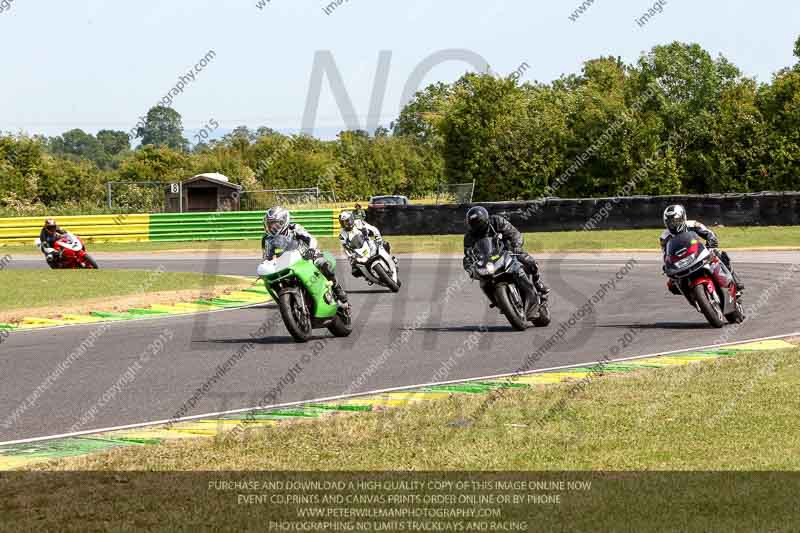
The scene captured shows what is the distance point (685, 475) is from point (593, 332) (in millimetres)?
8279

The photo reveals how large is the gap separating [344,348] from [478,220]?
7.46 feet

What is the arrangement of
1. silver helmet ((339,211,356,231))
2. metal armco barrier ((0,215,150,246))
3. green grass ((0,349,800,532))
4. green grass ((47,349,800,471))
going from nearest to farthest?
green grass ((0,349,800,532)) → green grass ((47,349,800,471)) → silver helmet ((339,211,356,231)) → metal armco barrier ((0,215,150,246))

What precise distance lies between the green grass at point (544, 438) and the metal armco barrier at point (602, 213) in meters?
25.4

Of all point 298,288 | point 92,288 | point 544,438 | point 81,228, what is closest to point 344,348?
point 298,288

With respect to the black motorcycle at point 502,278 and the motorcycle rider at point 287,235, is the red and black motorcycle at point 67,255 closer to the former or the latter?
the motorcycle rider at point 287,235

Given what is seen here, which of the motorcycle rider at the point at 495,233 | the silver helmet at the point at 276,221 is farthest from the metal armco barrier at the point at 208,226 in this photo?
the silver helmet at the point at 276,221

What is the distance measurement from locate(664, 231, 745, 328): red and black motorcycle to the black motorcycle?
1737 mm

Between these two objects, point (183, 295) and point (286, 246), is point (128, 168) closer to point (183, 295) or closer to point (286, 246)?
point (183, 295)

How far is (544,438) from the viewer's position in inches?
319

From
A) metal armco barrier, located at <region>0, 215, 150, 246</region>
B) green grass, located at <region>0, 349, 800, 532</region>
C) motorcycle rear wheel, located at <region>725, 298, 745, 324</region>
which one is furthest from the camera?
metal armco barrier, located at <region>0, 215, 150, 246</region>

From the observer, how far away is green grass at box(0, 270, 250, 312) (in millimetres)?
20859

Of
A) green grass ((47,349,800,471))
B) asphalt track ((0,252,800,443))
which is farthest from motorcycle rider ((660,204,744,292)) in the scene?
green grass ((47,349,800,471))

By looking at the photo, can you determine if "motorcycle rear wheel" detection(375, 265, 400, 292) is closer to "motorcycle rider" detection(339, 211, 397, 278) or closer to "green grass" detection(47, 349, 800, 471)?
"motorcycle rider" detection(339, 211, 397, 278)


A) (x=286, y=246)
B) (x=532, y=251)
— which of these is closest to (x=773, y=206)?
(x=532, y=251)
